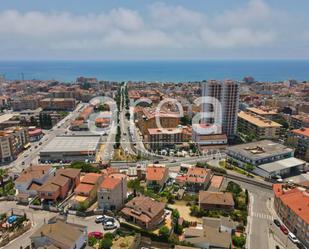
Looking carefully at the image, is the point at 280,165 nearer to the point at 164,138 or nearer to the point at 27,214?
the point at 164,138

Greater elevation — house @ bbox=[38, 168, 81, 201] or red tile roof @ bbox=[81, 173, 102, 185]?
red tile roof @ bbox=[81, 173, 102, 185]

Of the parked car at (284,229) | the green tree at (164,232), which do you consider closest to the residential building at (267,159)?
the parked car at (284,229)

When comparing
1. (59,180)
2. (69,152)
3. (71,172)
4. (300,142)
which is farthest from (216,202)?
(69,152)

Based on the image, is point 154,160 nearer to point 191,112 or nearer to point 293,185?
point 293,185

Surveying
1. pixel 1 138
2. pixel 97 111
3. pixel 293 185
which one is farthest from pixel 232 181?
pixel 97 111

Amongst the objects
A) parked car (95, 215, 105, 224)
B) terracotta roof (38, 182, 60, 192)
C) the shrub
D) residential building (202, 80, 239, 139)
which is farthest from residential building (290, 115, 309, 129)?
terracotta roof (38, 182, 60, 192)

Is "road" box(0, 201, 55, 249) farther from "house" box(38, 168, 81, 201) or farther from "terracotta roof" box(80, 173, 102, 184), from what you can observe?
"terracotta roof" box(80, 173, 102, 184)
